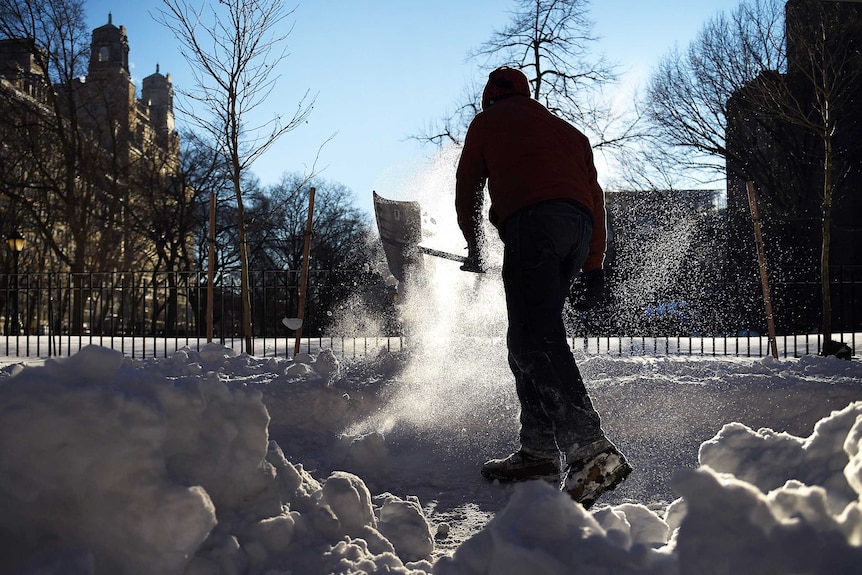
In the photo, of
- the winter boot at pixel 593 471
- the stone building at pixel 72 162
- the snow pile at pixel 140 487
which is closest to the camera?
the snow pile at pixel 140 487

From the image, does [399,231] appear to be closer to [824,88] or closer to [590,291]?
[590,291]

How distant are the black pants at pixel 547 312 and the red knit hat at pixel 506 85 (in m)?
0.73

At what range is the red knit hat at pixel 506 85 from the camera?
3.43m

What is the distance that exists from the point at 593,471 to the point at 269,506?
1.48 meters

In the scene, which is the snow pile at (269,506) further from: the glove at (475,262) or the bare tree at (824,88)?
the bare tree at (824,88)

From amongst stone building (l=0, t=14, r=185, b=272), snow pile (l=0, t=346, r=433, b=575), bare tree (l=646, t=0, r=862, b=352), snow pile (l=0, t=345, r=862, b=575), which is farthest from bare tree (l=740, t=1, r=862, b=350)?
stone building (l=0, t=14, r=185, b=272)

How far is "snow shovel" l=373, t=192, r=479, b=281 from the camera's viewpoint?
9414mm

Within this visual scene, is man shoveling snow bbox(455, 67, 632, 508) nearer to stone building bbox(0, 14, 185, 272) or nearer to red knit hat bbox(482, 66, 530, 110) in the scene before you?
red knit hat bbox(482, 66, 530, 110)

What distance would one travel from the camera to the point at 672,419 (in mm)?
5312

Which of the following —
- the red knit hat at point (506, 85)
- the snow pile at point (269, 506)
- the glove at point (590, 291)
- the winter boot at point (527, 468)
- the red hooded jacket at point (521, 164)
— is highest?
the red knit hat at point (506, 85)

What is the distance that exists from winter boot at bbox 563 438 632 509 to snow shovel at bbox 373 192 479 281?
665cm

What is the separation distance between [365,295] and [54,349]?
23.6ft

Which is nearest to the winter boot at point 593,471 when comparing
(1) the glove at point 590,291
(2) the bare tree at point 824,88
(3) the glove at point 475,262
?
(1) the glove at point 590,291

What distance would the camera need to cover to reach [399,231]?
9.53 m
